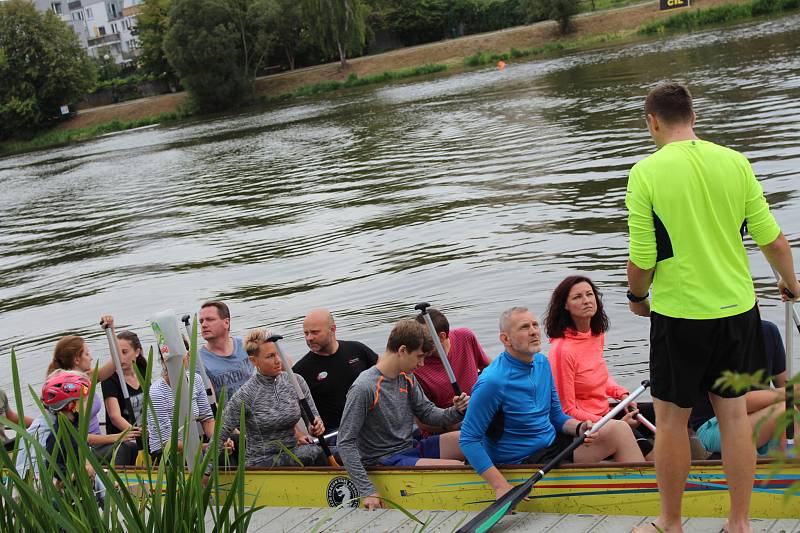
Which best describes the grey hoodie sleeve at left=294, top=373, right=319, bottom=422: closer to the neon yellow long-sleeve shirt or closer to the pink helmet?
the pink helmet

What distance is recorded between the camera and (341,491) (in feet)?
20.7

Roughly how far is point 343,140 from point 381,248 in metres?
17.7

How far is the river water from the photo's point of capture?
42.3ft

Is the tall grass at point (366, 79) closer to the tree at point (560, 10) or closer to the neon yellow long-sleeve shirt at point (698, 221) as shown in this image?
the tree at point (560, 10)

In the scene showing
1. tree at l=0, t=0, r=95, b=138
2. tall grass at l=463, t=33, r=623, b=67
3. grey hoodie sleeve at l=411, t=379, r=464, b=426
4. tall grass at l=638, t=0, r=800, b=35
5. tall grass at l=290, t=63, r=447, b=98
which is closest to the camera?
grey hoodie sleeve at l=411, t=379, r=464, b=426

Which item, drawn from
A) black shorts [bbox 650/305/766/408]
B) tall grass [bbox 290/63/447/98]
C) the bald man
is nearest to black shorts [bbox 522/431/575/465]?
black shorts [bbox 650/305/766/408]

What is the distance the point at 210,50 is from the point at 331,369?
5684 cm

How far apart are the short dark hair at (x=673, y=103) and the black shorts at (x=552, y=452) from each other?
7.27 feet

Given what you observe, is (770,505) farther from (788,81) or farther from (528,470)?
(788,81)

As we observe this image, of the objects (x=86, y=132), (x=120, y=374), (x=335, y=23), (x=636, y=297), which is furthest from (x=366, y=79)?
(x=636, y=297)

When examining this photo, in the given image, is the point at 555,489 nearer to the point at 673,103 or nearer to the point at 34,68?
the point at 673,103

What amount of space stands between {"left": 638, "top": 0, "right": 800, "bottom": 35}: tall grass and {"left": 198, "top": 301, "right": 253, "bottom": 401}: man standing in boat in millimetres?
44052

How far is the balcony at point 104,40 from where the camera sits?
12050cm

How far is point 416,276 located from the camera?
1375cm
